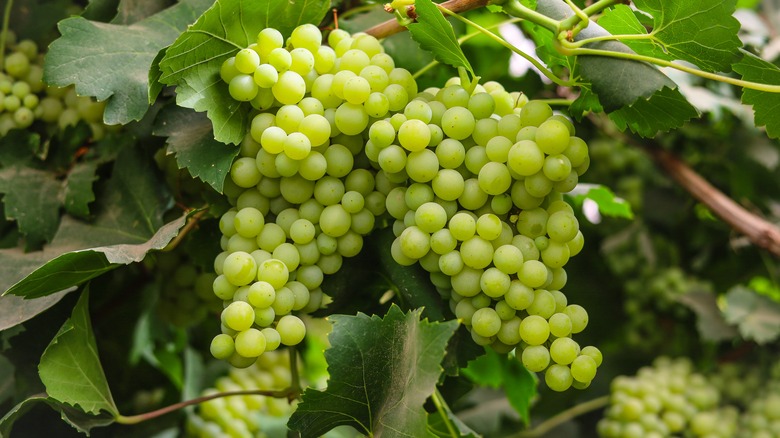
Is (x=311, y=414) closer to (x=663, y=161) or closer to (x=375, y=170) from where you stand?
(x=375, y=170)

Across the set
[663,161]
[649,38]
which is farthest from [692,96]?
[649,38]

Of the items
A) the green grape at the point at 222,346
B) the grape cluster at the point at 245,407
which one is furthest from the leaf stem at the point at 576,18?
the grape cluster at the point at 245,407

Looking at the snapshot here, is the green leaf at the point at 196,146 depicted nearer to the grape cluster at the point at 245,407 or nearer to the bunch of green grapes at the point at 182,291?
the bunch of green grapes at the point at 182,291

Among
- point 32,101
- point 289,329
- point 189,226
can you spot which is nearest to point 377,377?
point 289,329

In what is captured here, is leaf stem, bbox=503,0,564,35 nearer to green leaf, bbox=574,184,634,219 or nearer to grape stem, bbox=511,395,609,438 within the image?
green leaf, bbox=574,184,634,219

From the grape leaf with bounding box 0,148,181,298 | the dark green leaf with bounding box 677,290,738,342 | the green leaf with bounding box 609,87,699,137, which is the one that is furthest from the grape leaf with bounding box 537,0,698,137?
the dark green leaf with bounding box 677,290,738,342
